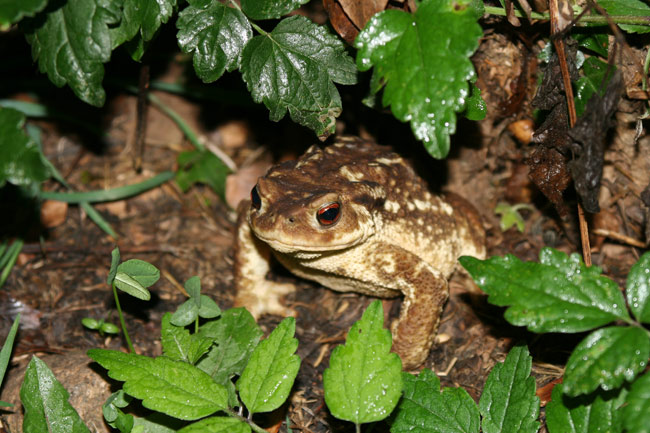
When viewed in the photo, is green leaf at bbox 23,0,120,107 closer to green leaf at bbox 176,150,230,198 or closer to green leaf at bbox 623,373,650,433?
green leaf at bbox 176,150,230,198

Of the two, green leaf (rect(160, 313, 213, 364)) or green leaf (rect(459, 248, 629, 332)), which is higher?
green leaf (rect(459, 248, 629, 332))

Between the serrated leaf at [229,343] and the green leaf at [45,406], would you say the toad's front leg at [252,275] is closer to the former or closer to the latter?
the serrated leaf at [229,343]

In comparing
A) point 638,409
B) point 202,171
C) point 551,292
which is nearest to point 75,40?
point 202,171

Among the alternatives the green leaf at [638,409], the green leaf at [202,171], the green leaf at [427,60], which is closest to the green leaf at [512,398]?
the green leaf at [638,409]

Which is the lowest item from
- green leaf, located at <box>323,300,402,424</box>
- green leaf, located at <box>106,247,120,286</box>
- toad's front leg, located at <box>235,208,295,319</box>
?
toad's front leg, located at <box>235,208,295,319</box>

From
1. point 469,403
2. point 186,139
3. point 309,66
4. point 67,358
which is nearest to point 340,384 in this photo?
point 469,403

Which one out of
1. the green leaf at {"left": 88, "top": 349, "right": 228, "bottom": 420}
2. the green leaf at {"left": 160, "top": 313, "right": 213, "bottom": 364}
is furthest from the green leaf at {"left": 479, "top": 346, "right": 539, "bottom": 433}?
the green leaf at {"left": 160, "top": 313, "right": 213, "bottom": 364}
